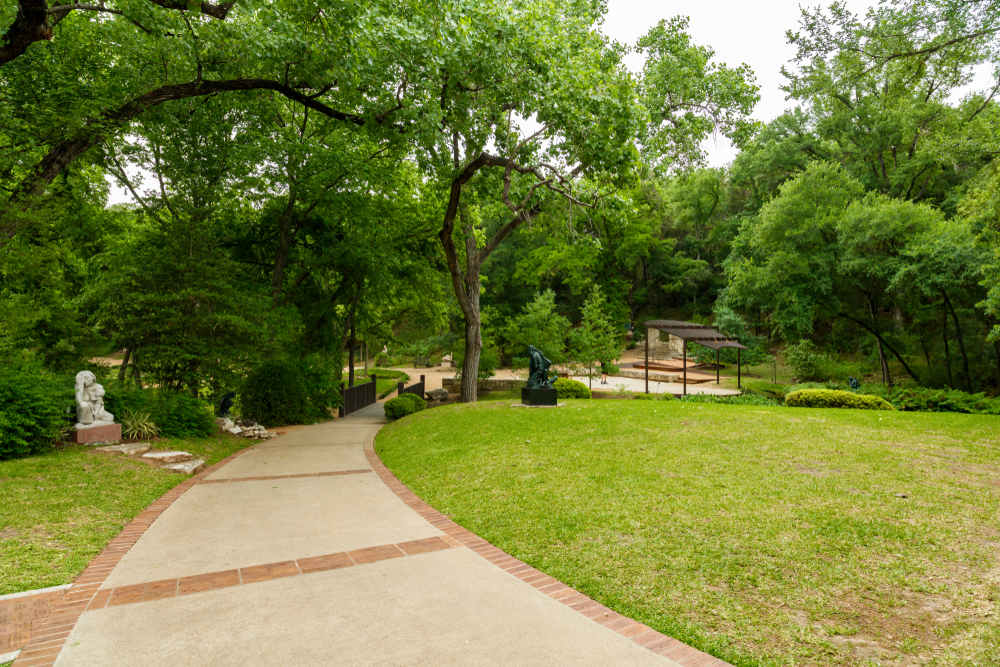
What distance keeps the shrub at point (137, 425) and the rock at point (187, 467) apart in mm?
1804

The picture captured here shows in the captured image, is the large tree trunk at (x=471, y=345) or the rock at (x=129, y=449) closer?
the rock at (x=129, y=449)

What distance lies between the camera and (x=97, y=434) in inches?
348

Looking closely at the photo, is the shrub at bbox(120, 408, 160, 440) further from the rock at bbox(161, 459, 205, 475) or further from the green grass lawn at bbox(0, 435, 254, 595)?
the rock at bbox(161, 459, 205, 475)

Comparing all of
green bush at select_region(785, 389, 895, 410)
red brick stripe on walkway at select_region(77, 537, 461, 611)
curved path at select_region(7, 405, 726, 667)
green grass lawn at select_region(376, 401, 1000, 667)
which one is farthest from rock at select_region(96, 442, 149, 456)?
green bush at select_region(785, 389, 895, 410)

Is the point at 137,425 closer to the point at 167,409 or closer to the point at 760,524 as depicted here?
the point at 167,409

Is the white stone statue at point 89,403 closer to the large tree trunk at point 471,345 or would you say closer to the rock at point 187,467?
the rock at point 187,467

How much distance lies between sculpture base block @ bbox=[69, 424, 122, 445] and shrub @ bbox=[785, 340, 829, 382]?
2491 centimetres

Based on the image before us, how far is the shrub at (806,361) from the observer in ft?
77.8

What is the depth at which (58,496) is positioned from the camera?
240 inches

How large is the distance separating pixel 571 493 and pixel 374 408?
16443mm

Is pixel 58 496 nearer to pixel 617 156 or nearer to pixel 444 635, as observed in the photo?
pixel 444 635

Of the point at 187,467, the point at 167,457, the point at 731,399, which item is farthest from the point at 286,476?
the point at 731,399

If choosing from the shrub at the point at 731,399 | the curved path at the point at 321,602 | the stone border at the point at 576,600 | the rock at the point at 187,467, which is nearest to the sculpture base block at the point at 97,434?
the rock at the point at 187,467

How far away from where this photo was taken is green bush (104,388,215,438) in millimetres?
9727
